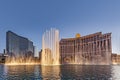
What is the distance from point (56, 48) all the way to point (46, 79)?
12778 cm

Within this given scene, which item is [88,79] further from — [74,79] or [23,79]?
[23,79]

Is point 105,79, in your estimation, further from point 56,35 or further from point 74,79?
point 56,35

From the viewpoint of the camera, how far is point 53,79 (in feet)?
225

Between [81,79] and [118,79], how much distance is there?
39.0 ft

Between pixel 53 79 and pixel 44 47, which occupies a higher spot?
pixel 44 47

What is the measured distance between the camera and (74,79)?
227 ft

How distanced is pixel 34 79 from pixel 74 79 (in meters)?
12.4

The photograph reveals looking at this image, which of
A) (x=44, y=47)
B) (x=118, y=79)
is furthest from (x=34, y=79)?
(x=44, y=47)

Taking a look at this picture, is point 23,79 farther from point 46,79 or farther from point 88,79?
point 88,79

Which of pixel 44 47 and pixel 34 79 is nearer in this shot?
pixel 34 79

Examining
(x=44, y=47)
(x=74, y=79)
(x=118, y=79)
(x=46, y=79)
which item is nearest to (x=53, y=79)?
(x=46, y=79)

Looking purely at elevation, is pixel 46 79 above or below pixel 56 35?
below

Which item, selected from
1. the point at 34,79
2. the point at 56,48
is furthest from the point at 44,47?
the point at 34,79

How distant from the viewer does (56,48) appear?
644 ft
